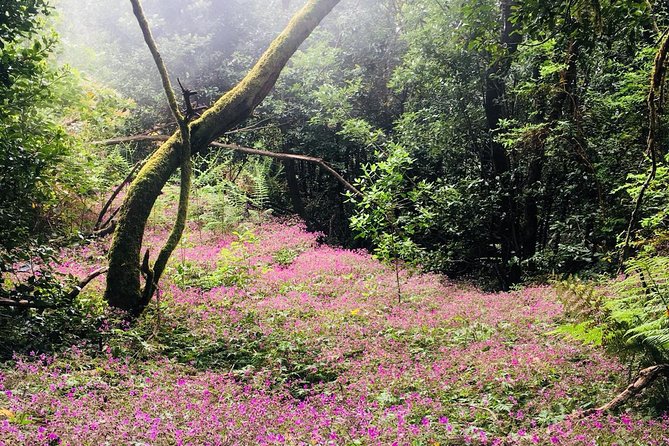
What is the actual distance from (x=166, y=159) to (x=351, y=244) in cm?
907

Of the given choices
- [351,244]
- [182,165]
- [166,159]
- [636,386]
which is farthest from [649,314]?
[351,244]

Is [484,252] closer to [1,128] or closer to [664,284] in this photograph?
[664,284]

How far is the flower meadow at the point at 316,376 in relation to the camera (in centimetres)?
330

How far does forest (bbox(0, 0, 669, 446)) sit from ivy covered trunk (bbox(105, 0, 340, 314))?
1.2 inches

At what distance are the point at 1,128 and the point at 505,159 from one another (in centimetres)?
937

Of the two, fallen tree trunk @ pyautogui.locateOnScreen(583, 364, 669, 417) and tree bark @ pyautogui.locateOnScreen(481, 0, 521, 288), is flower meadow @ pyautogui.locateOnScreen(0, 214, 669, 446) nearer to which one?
fallen tree trunk @ pyautogui.locateOnScreen(583, 364, 669, 417)

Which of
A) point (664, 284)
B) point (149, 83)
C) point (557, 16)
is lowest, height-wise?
point (664, 284)

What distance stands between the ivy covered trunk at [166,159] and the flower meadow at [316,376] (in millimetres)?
364

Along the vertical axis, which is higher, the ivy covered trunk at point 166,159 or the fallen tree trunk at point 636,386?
the ivy covered trunk at point 166,159

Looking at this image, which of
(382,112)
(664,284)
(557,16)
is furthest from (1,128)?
(382,112)

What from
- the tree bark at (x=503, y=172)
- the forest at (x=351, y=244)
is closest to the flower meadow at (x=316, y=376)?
the forest at (x=351, y=244)

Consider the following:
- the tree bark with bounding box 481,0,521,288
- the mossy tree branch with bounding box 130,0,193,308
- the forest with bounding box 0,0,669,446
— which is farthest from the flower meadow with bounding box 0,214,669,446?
the tree bark with bounding box 481,0,521,288

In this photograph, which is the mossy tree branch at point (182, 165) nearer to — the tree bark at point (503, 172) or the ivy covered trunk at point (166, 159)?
the ivy covered trunk at point (166, 159)

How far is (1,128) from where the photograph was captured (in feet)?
14.7
